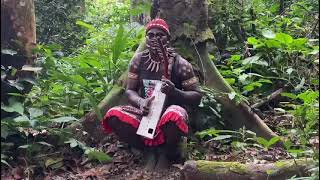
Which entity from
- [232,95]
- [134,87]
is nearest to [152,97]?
[134,87]

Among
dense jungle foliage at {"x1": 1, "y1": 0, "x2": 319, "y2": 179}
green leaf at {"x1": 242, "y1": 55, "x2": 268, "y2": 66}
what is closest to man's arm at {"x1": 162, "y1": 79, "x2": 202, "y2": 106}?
dense jungle foliage at {"x1": 1, "y1": 0, "x2": 319, "y2": 179}

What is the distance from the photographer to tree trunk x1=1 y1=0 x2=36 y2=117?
5781mm

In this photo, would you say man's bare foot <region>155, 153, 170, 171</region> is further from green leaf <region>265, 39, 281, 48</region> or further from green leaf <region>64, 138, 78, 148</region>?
green leaf <region>265, 39, 281, 48</region>

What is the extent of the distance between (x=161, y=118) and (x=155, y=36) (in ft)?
3.13

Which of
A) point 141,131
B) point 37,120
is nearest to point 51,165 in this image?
point 37,120

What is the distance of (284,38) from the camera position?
729 centimetres

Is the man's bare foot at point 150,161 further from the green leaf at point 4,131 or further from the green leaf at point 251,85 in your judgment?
the green leaf at point 251,85

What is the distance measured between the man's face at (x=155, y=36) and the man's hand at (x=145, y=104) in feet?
1.95

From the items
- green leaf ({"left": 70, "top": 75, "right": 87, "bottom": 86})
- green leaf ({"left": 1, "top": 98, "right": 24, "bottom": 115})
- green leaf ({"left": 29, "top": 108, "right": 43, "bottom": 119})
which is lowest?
green leaf ({"left": 29, "top": 108, "right": 43, "bottom": 119})

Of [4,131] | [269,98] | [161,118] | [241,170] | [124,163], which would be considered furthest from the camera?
[269,98]

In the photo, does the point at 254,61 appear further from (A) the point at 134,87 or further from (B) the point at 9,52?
(B) the point at 9,52

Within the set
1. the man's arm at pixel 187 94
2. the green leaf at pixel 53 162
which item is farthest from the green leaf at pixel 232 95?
the green leaf at pixel 53 162

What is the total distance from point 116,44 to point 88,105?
92 cm

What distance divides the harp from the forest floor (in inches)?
20.5
